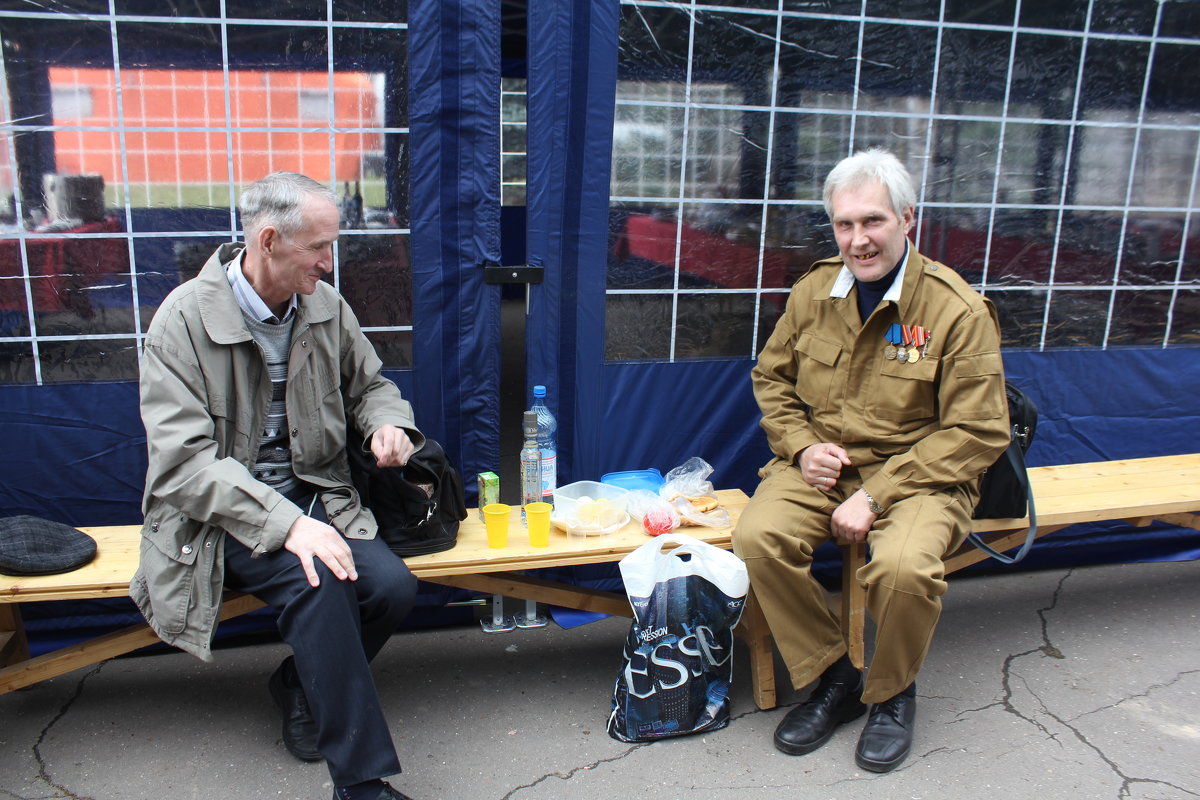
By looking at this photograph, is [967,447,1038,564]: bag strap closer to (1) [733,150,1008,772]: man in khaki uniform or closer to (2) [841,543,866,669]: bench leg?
(1) [733,150,1008,772]: man in khaki uniform

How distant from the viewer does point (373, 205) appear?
9.77 feet

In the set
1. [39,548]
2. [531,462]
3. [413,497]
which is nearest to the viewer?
[39,548]

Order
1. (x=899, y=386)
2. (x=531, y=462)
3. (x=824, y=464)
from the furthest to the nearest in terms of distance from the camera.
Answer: (x=531, y=462) < (x=824, y=464) < (x=899, y=386)

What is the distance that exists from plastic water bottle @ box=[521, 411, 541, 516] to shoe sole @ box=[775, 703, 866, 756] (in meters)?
1.07

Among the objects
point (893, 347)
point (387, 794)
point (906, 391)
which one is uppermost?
point (893, 347)

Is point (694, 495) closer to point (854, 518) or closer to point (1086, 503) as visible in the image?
point (854, 518)

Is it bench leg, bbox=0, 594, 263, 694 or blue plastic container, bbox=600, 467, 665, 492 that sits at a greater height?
blue plastic container, bbox=600, 467, 665, 492

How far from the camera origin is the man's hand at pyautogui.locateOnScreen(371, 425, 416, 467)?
261cm

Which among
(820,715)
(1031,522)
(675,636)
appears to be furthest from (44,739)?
(1031,522)

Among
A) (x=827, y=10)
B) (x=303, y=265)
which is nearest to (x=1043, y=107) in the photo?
(x=827, y=10)

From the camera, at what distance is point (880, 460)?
9.23ft

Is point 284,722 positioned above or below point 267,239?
below

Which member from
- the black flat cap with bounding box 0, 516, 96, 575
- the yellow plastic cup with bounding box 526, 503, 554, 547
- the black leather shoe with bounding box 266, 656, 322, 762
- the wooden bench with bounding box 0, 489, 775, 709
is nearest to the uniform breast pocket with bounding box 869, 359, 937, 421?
the wooden bench with bounding box 0, 489, 775, 709

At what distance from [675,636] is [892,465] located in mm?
796
